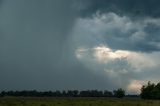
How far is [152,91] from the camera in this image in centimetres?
14750

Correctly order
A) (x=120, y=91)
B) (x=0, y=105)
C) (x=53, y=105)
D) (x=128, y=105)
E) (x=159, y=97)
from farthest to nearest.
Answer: (x=120, y=91) → (x=159, y=97) → (x=128, y=105) → (x=53, y=105) → (x=0, y=105)

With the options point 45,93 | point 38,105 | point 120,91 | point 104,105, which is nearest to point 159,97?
point 120,91

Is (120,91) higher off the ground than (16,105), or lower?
higher

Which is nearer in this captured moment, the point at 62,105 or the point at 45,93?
the point at 62,105

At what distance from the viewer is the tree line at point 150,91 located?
146 metres

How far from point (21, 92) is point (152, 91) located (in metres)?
79.6

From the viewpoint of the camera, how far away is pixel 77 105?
243 feet

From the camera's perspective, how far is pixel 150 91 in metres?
150

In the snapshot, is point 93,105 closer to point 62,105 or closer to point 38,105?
point 62,105

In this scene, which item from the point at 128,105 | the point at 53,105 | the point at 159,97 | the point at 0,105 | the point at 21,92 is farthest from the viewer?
the point at 21,92

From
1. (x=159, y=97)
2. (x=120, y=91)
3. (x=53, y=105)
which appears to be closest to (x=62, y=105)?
(x=53, y=105)

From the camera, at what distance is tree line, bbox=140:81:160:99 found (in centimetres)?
14588

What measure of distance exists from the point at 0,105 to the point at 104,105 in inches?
934

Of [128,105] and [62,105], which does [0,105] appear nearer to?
[62,105]
